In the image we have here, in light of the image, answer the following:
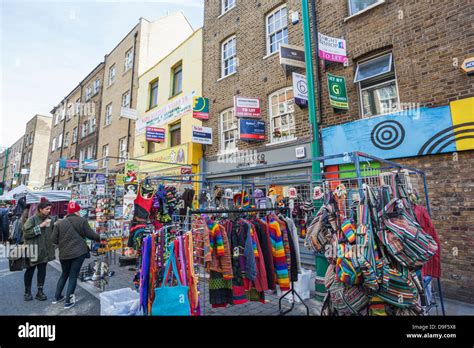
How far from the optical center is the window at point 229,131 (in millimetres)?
10547

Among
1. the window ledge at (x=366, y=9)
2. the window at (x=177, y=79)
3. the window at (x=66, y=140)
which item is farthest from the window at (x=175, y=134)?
the window at (x=66, y=140)

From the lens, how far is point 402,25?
6.46m

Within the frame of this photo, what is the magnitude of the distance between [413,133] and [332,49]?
3121mm

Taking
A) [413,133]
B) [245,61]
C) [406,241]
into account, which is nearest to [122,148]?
[245,61]

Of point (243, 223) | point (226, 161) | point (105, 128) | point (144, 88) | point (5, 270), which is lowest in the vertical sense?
point (5, 270)

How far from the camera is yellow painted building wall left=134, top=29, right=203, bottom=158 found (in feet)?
42.3

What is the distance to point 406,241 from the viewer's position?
266cm

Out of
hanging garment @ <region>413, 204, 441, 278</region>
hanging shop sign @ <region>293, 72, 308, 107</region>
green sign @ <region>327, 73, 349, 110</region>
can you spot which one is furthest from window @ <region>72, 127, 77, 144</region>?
hanging garment @ <region>413, 204, 441, 278</region>

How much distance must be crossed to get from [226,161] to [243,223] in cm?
696

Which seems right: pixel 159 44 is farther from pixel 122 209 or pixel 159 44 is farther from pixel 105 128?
pixel 122 209

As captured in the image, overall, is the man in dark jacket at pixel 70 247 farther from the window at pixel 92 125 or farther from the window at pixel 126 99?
the window at pixel 92 125

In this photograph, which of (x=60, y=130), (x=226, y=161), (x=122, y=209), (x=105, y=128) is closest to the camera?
(x=122, y=209)
